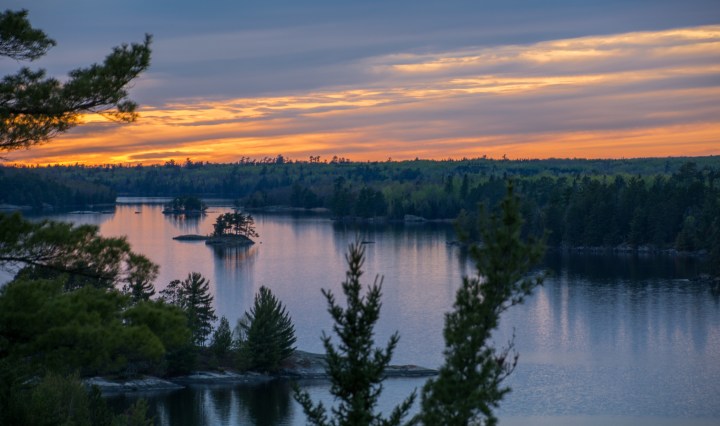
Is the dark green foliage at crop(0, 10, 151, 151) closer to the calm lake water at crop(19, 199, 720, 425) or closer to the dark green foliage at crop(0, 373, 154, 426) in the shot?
the dark green foliage at crop(0, 373, 154, 426)

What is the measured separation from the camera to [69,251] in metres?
9.96

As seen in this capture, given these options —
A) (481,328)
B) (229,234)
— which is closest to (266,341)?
(481,328)

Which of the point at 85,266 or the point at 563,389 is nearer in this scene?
the point at 85,266

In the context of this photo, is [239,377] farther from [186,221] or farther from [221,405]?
[186,221]

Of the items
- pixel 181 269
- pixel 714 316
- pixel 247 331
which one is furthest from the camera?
pixel 181 269

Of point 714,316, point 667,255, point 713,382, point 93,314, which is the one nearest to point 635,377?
point 713,382

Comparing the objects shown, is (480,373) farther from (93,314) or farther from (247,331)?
(247,331)

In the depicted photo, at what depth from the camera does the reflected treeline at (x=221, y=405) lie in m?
28.1

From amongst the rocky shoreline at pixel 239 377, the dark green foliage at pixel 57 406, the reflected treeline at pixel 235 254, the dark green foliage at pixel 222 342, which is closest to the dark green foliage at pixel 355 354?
the dark green foliage at pixel 57 406

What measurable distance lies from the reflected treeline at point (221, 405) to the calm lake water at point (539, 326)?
6 centimetres

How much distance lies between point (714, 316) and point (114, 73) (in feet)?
139

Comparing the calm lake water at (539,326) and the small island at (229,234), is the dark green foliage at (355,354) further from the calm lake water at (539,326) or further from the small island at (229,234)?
the small island at (229,234)

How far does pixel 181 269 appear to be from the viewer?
61000 mm

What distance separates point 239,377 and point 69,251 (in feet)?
79.5
